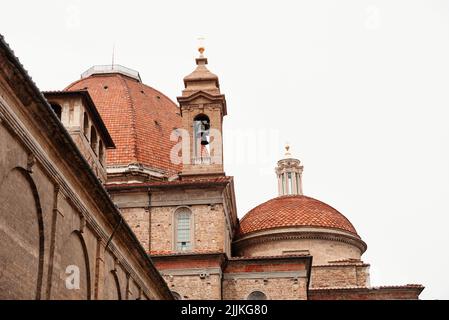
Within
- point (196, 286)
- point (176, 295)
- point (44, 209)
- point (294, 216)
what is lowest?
point (44, 209)

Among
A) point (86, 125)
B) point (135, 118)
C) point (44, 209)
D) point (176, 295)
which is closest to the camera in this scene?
point (44, 209)

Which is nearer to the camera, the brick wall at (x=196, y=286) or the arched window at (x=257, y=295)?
the brick wall at (x=196, y=286)

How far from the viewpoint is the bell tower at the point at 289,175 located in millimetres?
53688

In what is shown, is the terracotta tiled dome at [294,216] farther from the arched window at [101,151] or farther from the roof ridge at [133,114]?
the arched window at [101,151]

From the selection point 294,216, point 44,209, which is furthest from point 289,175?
point 44,209

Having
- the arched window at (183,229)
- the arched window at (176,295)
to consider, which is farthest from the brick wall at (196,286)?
the arched window at (183,229)

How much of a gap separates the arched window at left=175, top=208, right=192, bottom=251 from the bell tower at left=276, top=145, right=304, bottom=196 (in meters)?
17.9

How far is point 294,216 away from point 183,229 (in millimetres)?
9752

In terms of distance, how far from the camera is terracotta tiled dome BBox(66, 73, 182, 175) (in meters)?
44.7

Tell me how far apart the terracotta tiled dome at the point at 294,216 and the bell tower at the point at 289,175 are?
6.78m

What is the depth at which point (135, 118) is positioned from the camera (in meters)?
47.1

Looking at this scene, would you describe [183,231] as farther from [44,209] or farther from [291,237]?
[44,209]
